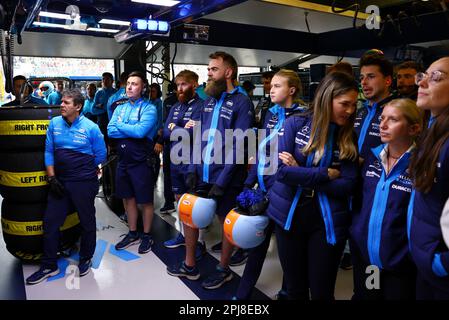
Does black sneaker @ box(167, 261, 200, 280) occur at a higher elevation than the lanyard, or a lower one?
lower

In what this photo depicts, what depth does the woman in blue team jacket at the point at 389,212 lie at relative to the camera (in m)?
1.49

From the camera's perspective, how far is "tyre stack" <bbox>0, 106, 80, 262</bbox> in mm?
2836

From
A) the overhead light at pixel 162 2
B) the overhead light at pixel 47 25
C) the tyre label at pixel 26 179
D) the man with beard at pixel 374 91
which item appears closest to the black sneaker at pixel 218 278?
the man with beard at pixel 374 91

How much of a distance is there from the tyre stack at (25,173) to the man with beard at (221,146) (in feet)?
4.12

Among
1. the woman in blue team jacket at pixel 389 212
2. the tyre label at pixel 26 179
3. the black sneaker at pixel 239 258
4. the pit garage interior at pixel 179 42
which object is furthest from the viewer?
the black sneaker at pixel 239 258

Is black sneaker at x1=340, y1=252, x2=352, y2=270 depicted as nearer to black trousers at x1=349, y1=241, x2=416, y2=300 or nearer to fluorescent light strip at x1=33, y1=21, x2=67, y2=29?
black trousers at x1=349, y1=241, x2=416, y2=300

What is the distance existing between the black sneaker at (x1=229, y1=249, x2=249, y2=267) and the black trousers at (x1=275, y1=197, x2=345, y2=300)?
3.81ft

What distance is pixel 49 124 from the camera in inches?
111

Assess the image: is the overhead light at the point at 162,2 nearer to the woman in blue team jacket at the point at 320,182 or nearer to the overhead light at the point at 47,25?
the overhead light at the point at 47,25

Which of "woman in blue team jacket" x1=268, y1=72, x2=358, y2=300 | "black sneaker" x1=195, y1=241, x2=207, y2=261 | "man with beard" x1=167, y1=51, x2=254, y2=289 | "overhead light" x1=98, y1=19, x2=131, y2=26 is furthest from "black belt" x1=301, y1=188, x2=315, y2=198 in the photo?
"overhead light" x1=98, y1=19, x2=131, y2=26

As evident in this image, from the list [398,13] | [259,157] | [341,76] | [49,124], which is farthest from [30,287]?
[398,13]

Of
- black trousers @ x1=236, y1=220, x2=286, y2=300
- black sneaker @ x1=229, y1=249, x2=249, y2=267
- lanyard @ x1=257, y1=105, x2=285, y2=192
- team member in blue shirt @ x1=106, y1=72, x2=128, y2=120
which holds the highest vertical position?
team member in blue shirt @ x1=106, y1=72, x2=128, y2=120

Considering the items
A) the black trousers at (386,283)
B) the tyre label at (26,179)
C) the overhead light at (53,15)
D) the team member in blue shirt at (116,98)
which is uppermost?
the overhead light at (53,15)

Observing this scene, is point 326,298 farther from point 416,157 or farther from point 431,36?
point 431,36
